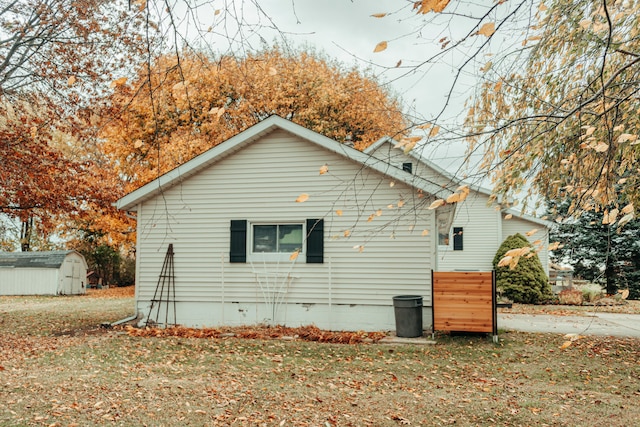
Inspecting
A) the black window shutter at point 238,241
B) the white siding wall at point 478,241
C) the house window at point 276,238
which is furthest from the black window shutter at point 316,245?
the white siding wall at point 478,241

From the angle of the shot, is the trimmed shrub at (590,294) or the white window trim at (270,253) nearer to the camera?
the white window trim at (270,253)

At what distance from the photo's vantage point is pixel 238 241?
1224cm

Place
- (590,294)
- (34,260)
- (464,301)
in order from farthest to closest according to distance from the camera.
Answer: (34,260) < (590,294) < (464,301)

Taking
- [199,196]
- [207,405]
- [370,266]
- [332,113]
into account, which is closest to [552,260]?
[332,113]

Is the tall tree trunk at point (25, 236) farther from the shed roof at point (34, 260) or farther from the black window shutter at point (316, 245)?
the black window shutter at point (316, 245)

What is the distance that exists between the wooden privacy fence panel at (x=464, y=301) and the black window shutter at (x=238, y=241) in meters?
4.28

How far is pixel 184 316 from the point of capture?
12.4 metres

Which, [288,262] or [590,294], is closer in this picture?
[288,262]

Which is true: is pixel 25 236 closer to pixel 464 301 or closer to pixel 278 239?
pixel 278 239

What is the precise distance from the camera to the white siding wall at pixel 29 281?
1024 inches

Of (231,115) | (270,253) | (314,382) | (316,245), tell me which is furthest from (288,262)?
(231,115)

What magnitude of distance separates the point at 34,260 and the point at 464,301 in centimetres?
2311

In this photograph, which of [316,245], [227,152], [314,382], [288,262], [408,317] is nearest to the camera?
[314,382]

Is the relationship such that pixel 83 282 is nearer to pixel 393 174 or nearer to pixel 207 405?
pixel 393 174
